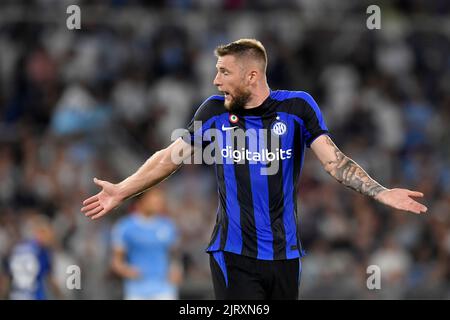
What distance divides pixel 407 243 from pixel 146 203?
432 cm

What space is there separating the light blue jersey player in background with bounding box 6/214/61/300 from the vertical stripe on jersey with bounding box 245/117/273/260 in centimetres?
470

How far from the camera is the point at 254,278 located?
6.72 metres

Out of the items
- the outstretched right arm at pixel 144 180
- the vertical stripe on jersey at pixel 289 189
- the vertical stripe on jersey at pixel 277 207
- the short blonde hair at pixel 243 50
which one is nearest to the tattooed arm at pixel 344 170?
the vertical stripe on jersey at pixel 289 189

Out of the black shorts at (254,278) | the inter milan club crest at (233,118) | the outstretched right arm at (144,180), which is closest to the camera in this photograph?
the black shorts at (254,278)

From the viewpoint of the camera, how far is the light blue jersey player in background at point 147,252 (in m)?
11.3

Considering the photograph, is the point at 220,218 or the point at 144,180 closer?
the point at 220,218

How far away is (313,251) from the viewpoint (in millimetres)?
13656

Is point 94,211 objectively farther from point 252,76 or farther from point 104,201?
point 252,76

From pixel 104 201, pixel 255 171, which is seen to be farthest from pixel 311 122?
pixel 104 201

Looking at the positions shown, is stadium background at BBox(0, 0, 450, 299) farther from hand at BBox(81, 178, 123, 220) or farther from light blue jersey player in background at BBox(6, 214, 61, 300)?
hand at BBox(81, 178, 123, 220)

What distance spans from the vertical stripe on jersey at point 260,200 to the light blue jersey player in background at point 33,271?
470cm

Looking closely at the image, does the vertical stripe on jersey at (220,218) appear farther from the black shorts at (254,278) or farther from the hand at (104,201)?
the hand at (104,201)

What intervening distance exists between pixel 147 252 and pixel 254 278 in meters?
4.78

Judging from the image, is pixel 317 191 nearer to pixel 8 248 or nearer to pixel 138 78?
pixel 138 78
